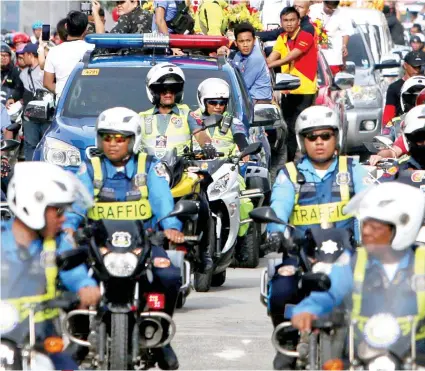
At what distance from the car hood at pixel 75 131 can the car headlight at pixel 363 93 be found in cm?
972

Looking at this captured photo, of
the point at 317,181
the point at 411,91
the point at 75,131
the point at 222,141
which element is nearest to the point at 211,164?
the point at 222,141

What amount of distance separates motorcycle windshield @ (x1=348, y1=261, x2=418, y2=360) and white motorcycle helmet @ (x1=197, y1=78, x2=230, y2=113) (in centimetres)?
636

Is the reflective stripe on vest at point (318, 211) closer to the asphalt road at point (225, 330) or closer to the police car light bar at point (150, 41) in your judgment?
the asphalt road at point (225, 330)

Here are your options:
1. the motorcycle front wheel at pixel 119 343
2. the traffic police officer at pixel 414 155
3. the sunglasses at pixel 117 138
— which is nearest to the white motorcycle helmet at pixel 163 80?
the traffic police officer at pixel 414 155

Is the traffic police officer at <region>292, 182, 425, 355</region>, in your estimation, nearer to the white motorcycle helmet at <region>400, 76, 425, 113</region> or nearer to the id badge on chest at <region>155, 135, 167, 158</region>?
the id badge on chest at <region>155, 135, 167, 158</region>

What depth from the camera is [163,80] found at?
1321cm

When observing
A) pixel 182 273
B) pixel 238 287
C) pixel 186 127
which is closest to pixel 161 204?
pixel 182 273

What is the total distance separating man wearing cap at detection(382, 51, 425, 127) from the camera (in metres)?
17.1

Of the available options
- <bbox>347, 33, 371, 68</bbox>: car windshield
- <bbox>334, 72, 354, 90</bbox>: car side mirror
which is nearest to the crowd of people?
<bbox>334, 72, 354, 90</bbox>: car side mirror

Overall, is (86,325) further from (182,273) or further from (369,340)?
(369,340)

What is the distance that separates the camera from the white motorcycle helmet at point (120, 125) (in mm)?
10062

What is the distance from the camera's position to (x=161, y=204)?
391 inches

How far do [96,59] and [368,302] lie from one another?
7983 mm

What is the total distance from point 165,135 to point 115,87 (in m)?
1.87
